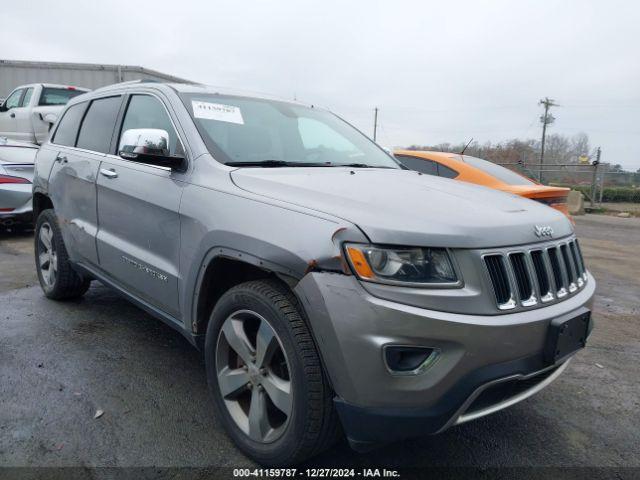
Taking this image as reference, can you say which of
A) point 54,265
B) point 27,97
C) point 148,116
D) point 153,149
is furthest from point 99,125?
point 27,97

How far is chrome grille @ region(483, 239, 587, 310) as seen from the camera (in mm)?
1967

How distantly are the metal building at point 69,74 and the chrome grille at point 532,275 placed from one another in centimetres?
1214

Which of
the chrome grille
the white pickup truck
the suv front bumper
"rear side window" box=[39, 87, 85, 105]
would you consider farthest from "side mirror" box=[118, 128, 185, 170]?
"rear side window" box=[39, 87, 85, 105]

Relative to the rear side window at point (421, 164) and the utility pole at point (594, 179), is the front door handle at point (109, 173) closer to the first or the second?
the rear side window at point (421, 164)

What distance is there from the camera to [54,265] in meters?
4.34

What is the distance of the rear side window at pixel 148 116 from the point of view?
2.98 metres

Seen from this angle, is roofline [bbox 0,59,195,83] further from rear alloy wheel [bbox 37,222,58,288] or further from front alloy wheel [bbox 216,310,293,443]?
front alloy wheel [bbox 216,310,293,443]

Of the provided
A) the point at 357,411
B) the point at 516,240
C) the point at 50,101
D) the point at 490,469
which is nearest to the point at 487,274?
the point at 516,240

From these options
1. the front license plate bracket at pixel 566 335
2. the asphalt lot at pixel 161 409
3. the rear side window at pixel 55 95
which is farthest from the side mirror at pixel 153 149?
the rear side window at pixel 55 95

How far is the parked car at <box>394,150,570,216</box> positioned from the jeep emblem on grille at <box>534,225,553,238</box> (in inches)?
142

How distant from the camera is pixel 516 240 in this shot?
2.08m

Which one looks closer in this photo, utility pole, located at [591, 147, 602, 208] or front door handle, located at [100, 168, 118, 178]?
front door handle, located at [100, 168, 118, 178]

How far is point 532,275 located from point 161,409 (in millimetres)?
2048

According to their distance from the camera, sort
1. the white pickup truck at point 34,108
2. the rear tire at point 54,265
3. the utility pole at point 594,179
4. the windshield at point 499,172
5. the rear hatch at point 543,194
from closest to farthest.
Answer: the rear tire at point 54,265 < the rear hatch at point 543,194 < the windshield at point 499,172 < the white pickup truck at point 34,108 < the utility pole at point 594,179
